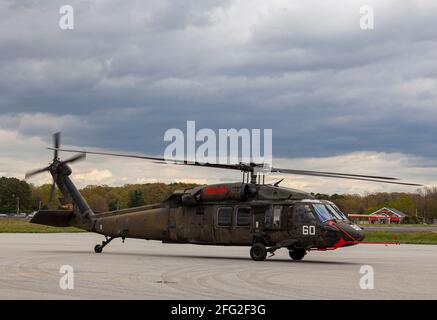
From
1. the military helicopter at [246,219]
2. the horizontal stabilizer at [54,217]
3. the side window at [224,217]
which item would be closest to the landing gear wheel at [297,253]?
the military helicopter at [246,219]

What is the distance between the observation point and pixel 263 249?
2697 cm

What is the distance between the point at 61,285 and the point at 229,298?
4793 mm

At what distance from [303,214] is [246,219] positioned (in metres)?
2.67

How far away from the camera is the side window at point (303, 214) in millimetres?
26219

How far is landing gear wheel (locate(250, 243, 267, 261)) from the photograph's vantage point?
88.5 feet

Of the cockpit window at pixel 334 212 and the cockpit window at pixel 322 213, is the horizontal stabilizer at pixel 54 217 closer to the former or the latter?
the cockpit window at pixel 322 213

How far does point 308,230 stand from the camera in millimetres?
26156

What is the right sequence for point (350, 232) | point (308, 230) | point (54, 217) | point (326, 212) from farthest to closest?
1. point (54, 217)
2. point (326, 212)
3. point (308, 230)
4. point (350, 232)

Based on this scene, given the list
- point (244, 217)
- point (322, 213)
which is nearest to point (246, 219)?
point (244, 217)

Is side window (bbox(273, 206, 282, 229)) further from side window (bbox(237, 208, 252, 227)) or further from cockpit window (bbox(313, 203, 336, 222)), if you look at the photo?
cockpit window (bbox(313, 203, 336, 222))

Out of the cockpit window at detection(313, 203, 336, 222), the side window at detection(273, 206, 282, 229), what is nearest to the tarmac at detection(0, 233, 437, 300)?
the side window at detection(273, 206, 282, 229)

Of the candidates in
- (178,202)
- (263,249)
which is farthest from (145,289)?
(178,202)

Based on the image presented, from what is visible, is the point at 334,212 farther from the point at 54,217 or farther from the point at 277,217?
the point at 54,217

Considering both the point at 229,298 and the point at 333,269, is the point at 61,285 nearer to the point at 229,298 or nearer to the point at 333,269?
A: the point at 229,298
